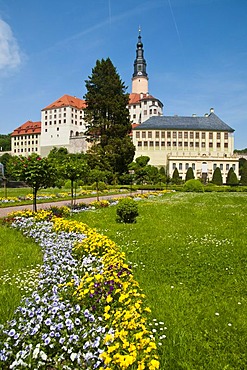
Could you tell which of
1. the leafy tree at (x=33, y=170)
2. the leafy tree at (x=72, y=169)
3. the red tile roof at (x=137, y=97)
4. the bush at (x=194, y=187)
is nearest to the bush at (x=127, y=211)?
the leafy tree at (x=33, y=170)

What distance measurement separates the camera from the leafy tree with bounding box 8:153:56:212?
1113cm

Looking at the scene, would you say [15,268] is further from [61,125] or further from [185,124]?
[61,125]

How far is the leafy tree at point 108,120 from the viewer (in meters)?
40.0

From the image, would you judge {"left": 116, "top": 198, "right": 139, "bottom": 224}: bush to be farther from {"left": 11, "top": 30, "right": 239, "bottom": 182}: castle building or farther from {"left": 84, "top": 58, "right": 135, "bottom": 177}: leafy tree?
{"left": 11, "top": 30, "right": 239, "bottom": 182}: castle building

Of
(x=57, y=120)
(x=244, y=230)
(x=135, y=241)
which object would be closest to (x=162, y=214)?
(x=244, y=230)

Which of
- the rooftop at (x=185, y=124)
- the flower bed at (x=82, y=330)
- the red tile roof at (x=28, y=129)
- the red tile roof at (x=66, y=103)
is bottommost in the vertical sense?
the flower bed at (x=82, y=330)

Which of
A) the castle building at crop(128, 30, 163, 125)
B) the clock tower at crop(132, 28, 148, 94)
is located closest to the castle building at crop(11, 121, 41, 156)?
the castle building at crop(128, 30, 163, 125)

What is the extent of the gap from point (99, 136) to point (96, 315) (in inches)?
1614

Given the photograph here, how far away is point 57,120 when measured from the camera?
300 feet

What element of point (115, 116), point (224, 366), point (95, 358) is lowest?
point (224, 366)

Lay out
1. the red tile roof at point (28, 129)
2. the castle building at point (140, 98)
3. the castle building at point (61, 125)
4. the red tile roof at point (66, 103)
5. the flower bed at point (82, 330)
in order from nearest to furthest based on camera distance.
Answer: the flower bed at point (82, 330) < the castle building at point (140, 98) < the castle building at point (61, 125) < the red tile roof at point (66, 103) < the red tile roof at point (28, 129)

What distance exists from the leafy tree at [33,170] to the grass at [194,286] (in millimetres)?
3542

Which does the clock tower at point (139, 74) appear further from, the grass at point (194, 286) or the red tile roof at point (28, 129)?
the grass at point (194, 286)

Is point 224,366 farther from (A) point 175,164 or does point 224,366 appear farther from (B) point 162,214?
(A) point 175,164
